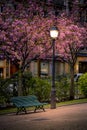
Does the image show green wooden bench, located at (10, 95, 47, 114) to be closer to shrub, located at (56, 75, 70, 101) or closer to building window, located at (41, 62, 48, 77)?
shrub, located at (56, 75, 70, 101)

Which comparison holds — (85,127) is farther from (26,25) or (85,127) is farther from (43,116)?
(26,25)

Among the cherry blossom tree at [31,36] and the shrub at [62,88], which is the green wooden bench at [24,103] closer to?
the cherry blossom tree at [31,36]

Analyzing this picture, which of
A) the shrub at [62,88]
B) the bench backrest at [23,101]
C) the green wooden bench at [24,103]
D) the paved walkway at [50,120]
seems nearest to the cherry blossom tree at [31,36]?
the shrub at [62,88]

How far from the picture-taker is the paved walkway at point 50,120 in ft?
57.6

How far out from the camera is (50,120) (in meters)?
19.9

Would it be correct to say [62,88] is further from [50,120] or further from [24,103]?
[50,120]

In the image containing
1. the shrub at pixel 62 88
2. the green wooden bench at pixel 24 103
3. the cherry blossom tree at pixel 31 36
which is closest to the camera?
the green wooden bench at pixel 24 103

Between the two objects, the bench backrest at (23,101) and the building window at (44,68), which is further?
the building window at (44,68)

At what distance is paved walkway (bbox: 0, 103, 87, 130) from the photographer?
17562 millimetres

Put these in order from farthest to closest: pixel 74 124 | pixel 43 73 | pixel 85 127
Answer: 1. pixel 43 73
2. pixel 74 124
3. pixel 85 127

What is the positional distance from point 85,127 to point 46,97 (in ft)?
38.1

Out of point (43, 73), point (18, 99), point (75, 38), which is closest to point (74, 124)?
point (18, 99)

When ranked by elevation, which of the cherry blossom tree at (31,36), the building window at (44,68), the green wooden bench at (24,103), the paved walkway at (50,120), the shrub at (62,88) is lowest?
the paved walkway at (50,120)

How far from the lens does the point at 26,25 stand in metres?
27.0
